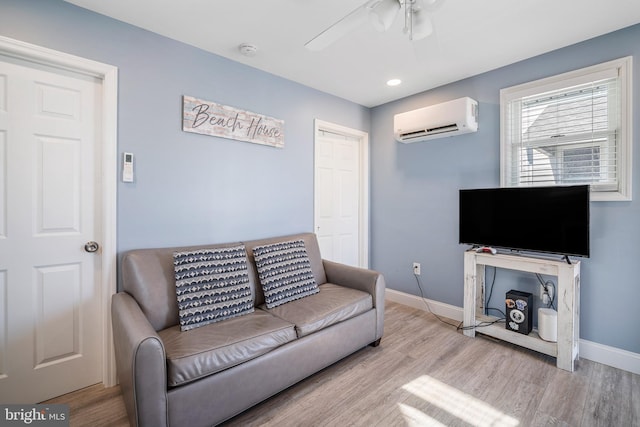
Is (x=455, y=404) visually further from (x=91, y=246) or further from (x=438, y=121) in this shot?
(x=91, y=246)

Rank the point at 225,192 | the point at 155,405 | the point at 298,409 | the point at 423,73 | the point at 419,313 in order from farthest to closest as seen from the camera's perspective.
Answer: the point at 419,313, the point at 423,73, the point at 225,192, the point at 298,409, the point at 155,405

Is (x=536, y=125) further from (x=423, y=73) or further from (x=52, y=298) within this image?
(x=52, y=298)

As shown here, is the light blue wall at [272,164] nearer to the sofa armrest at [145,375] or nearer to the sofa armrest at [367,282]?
the sofa armrest at [367,282]

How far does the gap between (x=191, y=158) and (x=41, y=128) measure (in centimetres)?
86

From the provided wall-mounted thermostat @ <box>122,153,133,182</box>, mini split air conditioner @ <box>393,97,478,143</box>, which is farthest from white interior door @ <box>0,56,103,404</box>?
mini split air conditioner @ <box>393,97,478,143</box>

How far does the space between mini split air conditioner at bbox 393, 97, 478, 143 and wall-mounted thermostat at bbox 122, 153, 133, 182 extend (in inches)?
100

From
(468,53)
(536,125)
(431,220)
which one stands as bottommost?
(431,220)

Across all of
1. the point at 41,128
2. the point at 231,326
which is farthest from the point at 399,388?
the point at 41,128

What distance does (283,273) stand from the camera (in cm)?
230

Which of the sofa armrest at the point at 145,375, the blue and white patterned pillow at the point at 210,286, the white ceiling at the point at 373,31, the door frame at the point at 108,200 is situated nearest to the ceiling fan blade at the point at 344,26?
the white ceiling at the point at 373,31

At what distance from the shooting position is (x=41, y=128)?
1.75 m

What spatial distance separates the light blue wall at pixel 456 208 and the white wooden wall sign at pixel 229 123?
154cm

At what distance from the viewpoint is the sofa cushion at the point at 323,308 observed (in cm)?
194

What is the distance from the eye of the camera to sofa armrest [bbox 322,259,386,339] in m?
2.41
